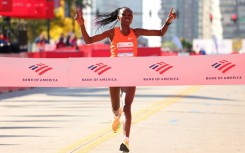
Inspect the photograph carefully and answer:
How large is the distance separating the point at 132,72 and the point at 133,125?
5.09 m

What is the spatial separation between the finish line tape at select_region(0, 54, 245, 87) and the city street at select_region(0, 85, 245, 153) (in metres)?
0.94

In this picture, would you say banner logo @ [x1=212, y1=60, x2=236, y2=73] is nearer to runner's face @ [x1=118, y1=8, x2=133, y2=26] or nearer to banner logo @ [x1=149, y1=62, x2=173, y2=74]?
banner logo @ [x1=149, y1=62, x2=173, y2=74]

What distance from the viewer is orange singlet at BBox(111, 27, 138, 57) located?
14.1m

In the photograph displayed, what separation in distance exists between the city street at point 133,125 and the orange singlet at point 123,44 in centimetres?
134

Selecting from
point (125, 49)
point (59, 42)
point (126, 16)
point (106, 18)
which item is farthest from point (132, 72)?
point (59, 42)

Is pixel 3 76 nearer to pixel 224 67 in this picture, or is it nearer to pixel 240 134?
pixel 224 67

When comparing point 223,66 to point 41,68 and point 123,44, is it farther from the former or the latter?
point 41,68

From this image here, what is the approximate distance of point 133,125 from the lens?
760 inches

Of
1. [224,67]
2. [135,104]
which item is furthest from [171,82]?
[135,104]

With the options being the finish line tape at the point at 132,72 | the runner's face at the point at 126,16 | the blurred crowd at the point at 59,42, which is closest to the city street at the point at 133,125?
the finish line tape at the point at 132,72

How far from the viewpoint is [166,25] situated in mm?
14375

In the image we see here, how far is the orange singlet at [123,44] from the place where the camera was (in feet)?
46.4

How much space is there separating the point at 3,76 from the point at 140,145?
2253 millimetres

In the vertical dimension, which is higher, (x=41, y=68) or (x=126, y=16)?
(x=126, y=16)
